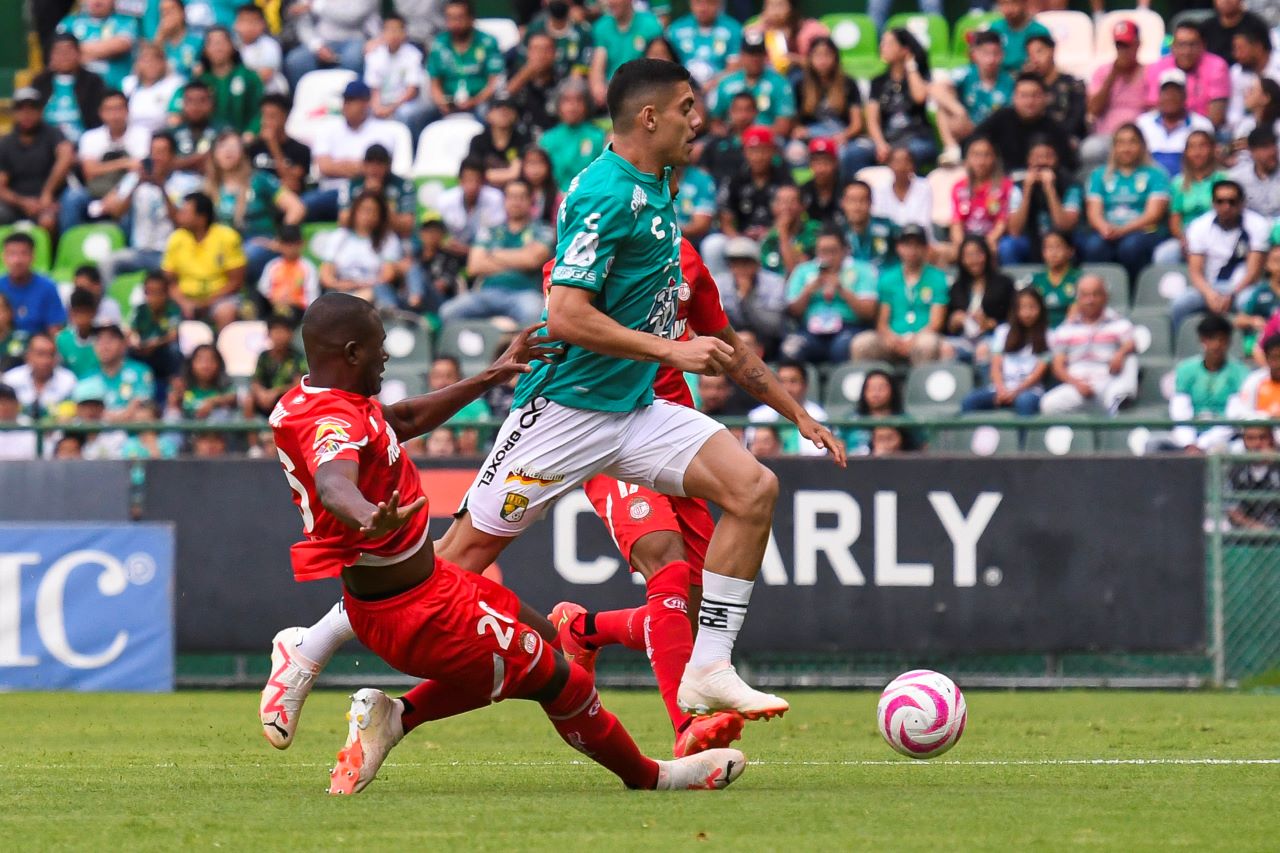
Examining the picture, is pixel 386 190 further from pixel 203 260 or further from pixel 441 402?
pixel 441 402

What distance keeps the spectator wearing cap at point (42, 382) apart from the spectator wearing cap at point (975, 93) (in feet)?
24.6

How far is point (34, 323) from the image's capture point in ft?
54.1

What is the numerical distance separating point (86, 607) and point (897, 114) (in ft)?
26.5

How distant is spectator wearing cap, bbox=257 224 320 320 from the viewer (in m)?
16.4

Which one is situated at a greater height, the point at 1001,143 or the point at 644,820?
the point at 1001,143

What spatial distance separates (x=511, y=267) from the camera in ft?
52.6

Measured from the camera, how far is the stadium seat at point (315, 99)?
19047 mm

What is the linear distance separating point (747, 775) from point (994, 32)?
11.0 m

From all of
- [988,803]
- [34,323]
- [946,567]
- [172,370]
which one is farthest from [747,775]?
[34,323]

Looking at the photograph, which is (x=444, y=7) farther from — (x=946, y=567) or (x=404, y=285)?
(x=946, y=567)

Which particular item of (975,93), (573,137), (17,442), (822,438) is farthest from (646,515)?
(975,93)

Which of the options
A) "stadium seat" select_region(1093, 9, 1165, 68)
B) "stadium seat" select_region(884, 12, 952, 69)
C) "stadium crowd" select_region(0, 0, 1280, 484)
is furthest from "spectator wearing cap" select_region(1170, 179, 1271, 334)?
"stadium seat" select_region(884, 12, 952, 69)

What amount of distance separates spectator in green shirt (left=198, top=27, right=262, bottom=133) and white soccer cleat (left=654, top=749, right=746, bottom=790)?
518 inches

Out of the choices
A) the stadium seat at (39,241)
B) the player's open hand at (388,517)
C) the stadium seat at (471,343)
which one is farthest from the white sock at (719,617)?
the stadium seat at (39,241)
